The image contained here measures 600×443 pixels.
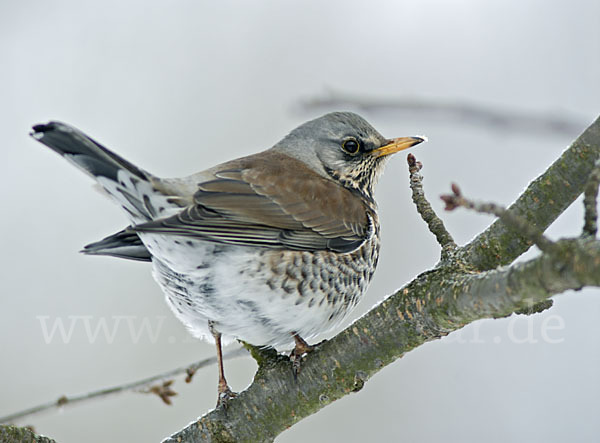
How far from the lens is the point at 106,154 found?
2.89 metres

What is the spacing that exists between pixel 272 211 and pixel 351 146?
1066mm

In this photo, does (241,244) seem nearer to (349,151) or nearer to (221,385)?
(221,385)

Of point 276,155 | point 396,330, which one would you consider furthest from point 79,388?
point 396,330

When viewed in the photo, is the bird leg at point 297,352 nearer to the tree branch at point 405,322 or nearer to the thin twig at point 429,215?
the tree branch at point 405,322

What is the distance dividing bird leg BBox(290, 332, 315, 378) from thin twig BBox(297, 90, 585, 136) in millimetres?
1441

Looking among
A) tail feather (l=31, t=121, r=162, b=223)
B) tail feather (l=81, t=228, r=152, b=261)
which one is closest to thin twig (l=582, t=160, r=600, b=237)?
tail feather (l=31, t=121, r=162, b=223)

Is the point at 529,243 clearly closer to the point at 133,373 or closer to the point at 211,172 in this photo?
the point at 211,172

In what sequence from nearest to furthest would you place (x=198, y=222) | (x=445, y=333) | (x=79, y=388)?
1. (x=445, y=333)
2. (x=198, y=222)
3. (x=79, y=388)

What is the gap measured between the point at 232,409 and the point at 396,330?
924mm

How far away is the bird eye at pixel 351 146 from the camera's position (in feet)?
14.3

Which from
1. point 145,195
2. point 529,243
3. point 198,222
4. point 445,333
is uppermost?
point 145,195

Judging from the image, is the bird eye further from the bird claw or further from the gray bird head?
the bird claw

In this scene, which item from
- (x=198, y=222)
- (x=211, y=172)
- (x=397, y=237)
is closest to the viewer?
(x=198, y=222)

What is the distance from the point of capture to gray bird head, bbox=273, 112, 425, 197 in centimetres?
434
